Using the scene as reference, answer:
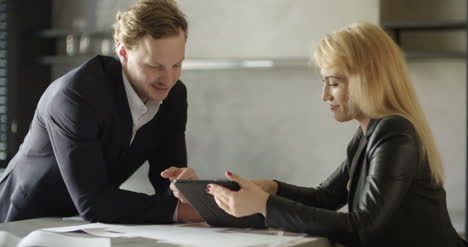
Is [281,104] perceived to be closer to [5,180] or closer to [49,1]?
[49,1]

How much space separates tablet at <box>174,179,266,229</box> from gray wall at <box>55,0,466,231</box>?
6.91 ft

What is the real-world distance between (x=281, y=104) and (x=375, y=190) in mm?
2352

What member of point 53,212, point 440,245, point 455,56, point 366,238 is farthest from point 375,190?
point 455,56

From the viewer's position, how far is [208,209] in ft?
5.63

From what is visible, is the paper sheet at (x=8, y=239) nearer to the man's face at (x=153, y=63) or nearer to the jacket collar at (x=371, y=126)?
the man's face at (x=153, y=63)

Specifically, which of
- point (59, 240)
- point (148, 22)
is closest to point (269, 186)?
point (148, 22)

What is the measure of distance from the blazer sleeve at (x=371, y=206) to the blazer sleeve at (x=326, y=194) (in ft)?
1.27

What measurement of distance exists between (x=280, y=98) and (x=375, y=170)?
233cm

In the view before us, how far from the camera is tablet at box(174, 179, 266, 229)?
1.66m

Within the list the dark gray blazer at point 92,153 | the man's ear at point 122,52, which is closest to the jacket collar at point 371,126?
the dark gray blazer at point 92,153

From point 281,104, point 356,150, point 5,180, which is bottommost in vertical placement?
point 281,104

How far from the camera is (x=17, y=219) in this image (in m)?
2.04

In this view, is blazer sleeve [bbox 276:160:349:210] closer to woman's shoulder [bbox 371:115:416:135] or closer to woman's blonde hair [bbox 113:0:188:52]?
woman's shoulder [bbox 371:115:416:135]

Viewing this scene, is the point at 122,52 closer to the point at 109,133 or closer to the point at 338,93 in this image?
Answer: the point at 109,133
